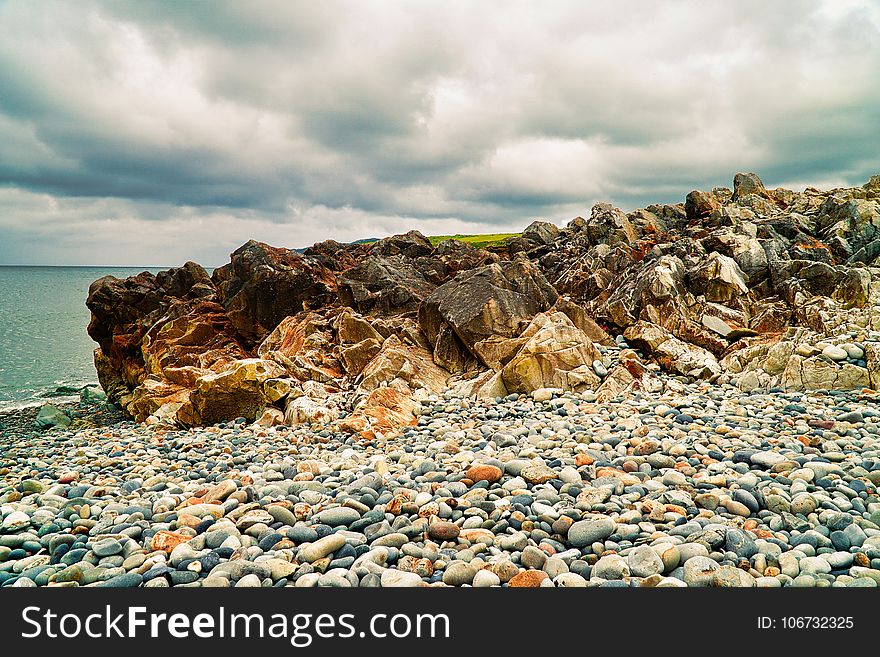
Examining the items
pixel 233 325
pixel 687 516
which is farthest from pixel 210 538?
pixel 233 325

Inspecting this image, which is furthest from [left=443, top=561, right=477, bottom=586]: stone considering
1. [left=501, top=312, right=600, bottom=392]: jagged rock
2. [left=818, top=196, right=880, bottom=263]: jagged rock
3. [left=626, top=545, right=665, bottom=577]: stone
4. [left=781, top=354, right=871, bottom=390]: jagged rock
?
[left=818, top=196, right=880, bottom=263]: jagged rock

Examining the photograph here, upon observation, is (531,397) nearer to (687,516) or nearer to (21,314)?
(687,516)

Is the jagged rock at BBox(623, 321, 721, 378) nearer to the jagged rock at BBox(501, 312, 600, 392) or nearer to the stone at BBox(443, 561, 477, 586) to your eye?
the jagged rock at BBox(501, 312, 600, 392)

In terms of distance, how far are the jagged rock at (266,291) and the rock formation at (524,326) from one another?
0.08 meters

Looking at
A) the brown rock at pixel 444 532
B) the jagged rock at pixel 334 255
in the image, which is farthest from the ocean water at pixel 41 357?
the brown rock at pixel 444 532

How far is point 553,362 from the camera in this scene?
501 inches

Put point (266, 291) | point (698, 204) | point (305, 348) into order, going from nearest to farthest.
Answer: point (305, 348), point (266, 291), point (698, 204)

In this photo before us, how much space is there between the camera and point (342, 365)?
15.8 meters

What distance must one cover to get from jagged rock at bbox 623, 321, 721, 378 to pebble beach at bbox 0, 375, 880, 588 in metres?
3.67

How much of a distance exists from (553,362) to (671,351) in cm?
389

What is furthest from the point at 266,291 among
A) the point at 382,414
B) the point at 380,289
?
the point at 382,414

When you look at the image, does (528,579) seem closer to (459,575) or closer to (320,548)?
(459,575)

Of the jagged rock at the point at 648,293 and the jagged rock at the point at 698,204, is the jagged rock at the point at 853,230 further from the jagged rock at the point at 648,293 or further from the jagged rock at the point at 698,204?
the jagged rock at the point at 698,204

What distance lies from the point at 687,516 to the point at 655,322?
36.8ft
